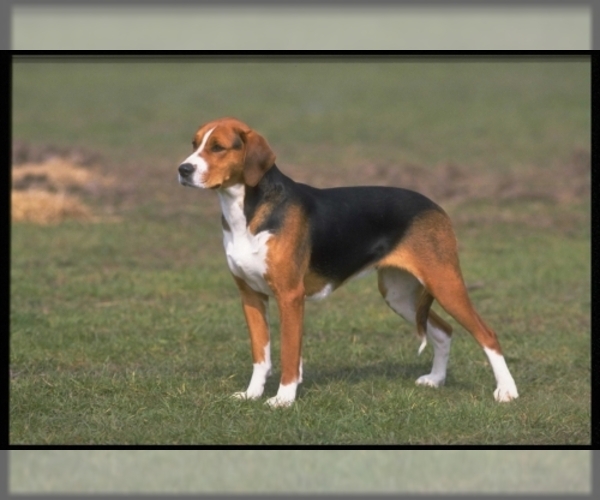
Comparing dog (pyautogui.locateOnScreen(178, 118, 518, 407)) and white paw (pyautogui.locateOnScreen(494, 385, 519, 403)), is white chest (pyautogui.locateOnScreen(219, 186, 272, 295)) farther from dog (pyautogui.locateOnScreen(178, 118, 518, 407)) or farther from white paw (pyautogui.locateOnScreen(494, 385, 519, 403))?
white paw (pyautogui.locateOnScreen(494, 385, 519, 403))

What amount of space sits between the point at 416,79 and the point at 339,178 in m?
16.1

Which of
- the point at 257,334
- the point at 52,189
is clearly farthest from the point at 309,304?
the point at 52,189

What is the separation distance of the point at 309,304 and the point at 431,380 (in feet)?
11.6

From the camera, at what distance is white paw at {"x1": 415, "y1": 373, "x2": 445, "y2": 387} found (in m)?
9.11

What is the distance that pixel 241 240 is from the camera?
26.9 ft

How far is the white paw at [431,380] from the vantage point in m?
9.11

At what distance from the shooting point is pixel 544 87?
32.6 meters

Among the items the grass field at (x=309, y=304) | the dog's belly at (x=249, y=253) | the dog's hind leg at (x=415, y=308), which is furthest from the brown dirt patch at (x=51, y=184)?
the dog's belly at (x=249, y=253)

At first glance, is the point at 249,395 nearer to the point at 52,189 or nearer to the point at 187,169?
the point at 187,169

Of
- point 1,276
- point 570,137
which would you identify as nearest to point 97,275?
point 1,276

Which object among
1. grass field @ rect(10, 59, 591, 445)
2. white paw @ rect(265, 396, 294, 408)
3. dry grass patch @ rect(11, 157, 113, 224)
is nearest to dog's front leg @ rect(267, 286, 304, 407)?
white paw @ rect(265, 396, 294, 408)

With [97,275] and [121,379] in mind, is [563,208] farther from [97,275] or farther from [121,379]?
[121,379]

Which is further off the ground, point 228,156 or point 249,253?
point 228,156

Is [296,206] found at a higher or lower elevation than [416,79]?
lower
